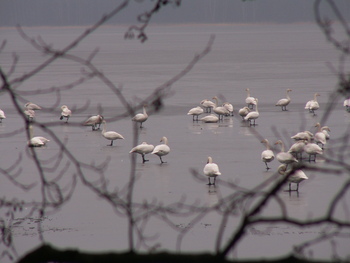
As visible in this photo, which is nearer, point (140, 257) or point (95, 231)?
point (140, 257)

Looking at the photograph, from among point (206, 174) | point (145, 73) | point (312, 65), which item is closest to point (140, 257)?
point (206, 174)

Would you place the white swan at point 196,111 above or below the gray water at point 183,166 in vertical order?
above

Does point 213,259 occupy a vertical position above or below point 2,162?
below

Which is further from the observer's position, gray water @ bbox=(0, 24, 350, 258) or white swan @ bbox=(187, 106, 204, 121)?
white swan @ bbox=(187, 106, 204, 121)

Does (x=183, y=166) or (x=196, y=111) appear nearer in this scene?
(x=183, y=166)

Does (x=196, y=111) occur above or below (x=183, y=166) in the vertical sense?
above

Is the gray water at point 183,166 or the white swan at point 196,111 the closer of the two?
the gray water at point 183,166

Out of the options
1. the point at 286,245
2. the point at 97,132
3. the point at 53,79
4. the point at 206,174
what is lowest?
the point at 286,245

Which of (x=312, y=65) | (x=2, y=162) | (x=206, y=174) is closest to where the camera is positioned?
(x=206, y=174)

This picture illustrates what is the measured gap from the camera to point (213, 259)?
2475mm

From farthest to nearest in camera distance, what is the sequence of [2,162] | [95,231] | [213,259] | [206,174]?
[2,162] < [206,174] < [95,231] < [213,259]

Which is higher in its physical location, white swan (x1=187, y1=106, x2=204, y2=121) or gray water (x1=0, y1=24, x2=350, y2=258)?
white swan (x1=187, y1=106, x2=204, y2=121)

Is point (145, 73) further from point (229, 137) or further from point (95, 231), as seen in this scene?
point (95, 231)

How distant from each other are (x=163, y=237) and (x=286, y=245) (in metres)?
1.57
